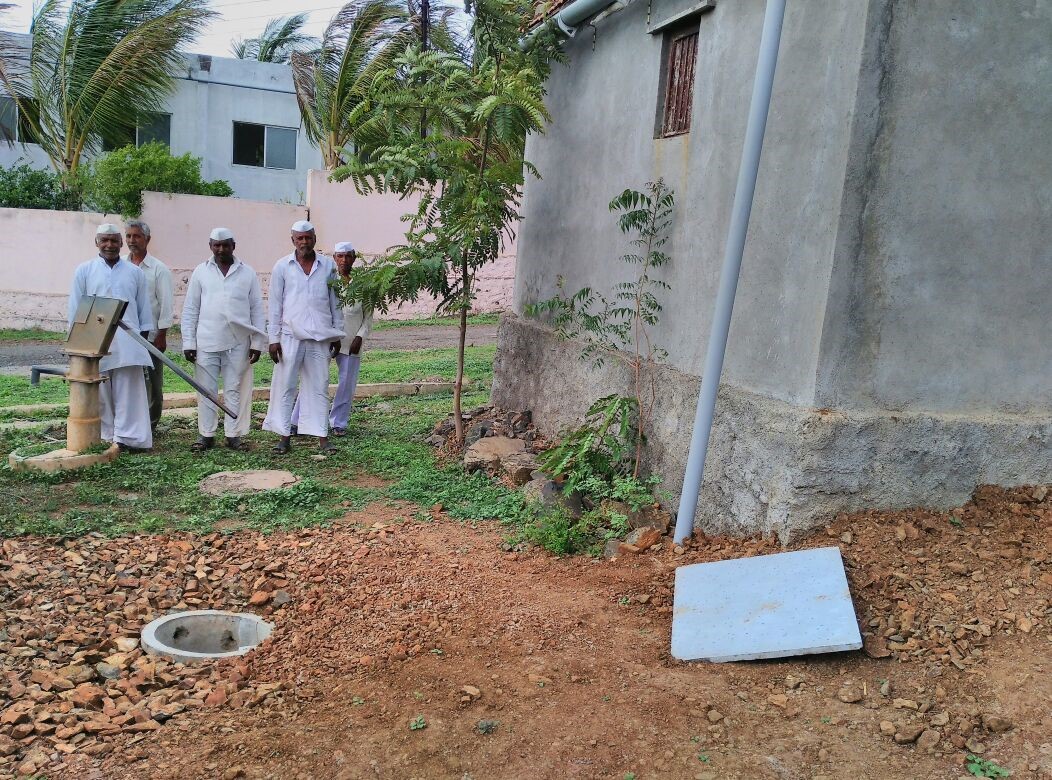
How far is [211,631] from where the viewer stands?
4.44 meters

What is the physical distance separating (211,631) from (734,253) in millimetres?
3227

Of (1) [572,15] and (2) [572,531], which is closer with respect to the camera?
(2) [572,531]

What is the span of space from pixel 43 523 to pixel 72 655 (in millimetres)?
1826

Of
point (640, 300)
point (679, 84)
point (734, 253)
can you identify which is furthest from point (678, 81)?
point (734, 253)

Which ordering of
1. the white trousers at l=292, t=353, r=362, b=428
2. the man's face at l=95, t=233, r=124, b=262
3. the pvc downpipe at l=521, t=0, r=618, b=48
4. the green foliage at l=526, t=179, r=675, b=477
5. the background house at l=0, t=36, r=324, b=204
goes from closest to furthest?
the green foliage at l=526, t=179, r=675, b=477 < the pvc downpipe at l=521, t=0, r=618, b=48 < the man's face at l=95, t=233, r=124, b=262 < the white trousers at l=292, t=353, r=362, b=428 < the background house at l=0, t=36, r=324, b=204

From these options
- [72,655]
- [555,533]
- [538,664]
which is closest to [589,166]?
[555,533]

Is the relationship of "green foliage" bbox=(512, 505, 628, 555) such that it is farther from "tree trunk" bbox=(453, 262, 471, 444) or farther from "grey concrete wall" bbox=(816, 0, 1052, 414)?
"tree trunk" bbox=(453, 262, 471, 444)

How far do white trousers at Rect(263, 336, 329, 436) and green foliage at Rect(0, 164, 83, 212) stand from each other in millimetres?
12105

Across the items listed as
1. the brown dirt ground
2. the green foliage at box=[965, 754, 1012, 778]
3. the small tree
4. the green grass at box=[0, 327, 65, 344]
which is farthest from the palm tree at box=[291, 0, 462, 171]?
the green foliage at box=[965, 754, 1012, 778]

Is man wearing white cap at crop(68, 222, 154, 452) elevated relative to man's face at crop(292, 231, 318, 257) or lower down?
lower down

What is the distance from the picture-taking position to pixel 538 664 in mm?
3717

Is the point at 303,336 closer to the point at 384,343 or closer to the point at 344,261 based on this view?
the point at 344,261

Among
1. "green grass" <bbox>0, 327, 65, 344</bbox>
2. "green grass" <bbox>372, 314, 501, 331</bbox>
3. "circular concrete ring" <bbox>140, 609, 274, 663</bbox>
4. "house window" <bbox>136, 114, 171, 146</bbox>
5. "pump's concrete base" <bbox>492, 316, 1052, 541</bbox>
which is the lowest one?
"green grass" <bbox>0, 327, 65, 344</bbox>

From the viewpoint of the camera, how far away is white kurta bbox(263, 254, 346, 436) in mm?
7855
